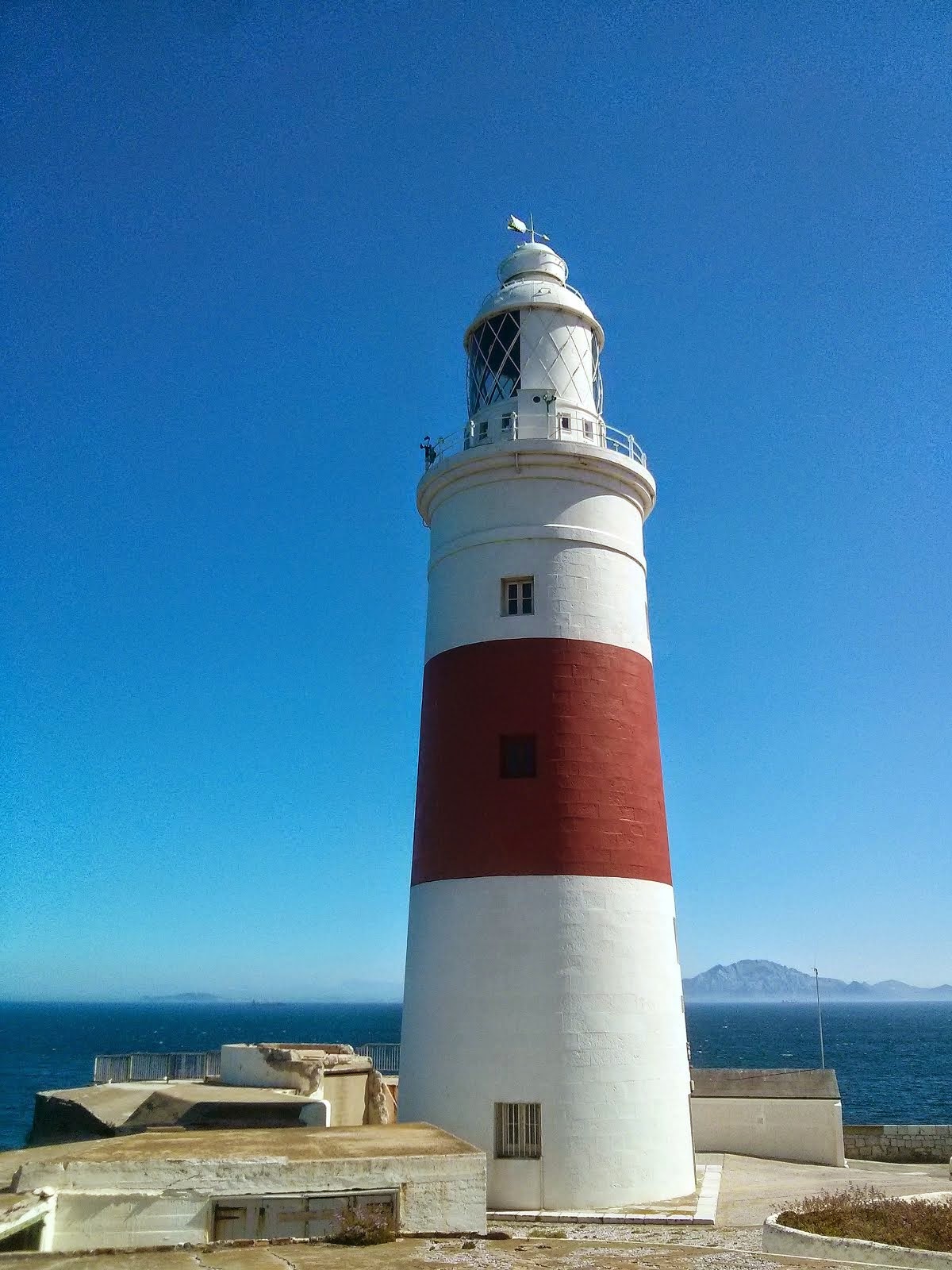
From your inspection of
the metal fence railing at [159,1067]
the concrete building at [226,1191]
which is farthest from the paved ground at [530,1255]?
the metal fence railing at [159,1067]

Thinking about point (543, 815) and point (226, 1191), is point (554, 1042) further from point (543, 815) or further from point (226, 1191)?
point (226, 1191)

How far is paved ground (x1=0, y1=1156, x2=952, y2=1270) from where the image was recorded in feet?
32.5

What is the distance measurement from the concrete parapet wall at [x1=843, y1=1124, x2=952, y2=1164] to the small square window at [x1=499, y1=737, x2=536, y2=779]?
12.1 meters

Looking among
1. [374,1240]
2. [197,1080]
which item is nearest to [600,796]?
[374,1240]

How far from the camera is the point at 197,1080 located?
24.4 meters

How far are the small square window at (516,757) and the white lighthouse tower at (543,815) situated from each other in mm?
31

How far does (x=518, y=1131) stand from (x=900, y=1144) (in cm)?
1165

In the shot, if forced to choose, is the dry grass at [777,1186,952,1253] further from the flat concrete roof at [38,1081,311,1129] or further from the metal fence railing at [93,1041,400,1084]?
the metal fence railing at [93,1041,400,1084]

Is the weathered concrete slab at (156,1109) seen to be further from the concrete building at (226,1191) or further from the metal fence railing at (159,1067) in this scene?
the concrete building at (226,1191)

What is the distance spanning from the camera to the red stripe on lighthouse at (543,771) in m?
15.7

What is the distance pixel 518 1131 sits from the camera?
14.7 m

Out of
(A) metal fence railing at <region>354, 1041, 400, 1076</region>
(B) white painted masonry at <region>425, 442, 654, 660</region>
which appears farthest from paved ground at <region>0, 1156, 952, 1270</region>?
→ (A) metal fence railing at <region>354, 1041, 400, 1076</region>

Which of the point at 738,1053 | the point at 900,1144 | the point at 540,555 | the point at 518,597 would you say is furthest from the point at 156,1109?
the point at 738,1053

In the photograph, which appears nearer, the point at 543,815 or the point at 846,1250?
the point at 846,1250
